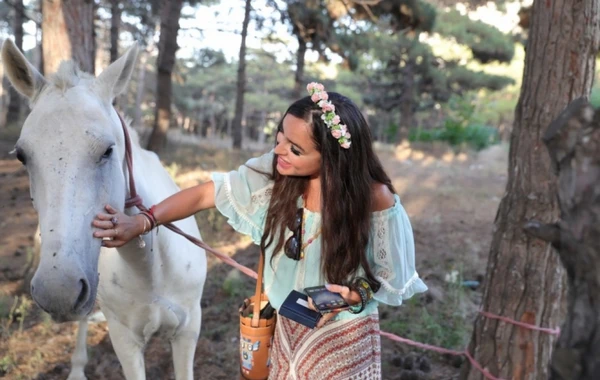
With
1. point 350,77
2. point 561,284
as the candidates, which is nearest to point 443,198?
point 561,284

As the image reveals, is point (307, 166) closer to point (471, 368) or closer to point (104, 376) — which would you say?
point (471, 368)

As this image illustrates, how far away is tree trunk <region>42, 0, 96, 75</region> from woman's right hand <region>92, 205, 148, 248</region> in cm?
328

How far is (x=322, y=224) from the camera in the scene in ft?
6.31

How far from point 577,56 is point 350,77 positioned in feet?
95.3

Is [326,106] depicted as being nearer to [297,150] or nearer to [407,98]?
[297,150]

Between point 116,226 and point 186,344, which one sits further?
point 186,344

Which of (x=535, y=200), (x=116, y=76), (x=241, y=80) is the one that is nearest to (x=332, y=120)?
(x=116, y=76)

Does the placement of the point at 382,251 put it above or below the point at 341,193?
below

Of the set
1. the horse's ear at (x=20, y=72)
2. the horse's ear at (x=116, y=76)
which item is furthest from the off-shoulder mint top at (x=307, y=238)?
the horse's ear at (x=20, y=72)

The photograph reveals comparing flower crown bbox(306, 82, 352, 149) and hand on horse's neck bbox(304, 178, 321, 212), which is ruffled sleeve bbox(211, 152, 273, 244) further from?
flower crown bbox(306, 82, 352, 149)

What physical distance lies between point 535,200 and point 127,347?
7.42 ft

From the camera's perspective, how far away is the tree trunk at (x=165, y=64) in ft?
33.6

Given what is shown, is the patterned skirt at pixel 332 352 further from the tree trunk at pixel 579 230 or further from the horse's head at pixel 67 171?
the tree trunk at pixel 579 230

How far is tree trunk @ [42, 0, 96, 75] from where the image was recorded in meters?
4.66
